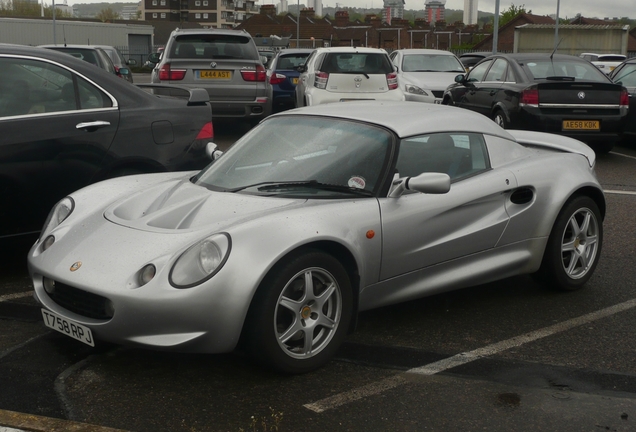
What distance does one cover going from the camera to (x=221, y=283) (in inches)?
154

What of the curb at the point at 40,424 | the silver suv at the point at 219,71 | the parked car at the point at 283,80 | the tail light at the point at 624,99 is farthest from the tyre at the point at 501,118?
the curb at the point at 40,424

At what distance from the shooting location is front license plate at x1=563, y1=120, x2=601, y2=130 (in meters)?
11.9

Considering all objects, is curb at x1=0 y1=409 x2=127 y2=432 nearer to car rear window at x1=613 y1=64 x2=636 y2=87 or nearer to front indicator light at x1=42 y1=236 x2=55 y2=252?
front indicator light at x1=42 y1=236 x2=55 y2=252

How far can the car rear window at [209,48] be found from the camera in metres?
14.4

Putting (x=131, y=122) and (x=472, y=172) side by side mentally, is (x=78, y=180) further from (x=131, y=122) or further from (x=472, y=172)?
(x=472, y=172)

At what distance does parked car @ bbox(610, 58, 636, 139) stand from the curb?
35.7ft

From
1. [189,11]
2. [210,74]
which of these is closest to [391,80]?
[210,74]

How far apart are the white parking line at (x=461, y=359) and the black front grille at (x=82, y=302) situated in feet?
3.51

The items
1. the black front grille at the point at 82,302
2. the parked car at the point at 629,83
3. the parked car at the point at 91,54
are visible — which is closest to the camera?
the black front grille at the point at 82,302

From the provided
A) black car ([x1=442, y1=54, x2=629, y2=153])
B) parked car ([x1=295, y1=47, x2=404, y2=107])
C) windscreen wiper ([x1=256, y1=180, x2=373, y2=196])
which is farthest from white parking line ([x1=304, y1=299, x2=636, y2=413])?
parked car ([x1=295, y1=47, x2=404, y2=107])

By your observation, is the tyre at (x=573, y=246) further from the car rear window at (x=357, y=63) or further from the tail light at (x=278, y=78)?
the tail light at (x=278, y=78)

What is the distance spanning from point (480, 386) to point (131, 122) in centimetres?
353

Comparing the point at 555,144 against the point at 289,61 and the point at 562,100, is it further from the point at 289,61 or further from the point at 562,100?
the point at 289,61

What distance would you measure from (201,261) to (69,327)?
76cm
